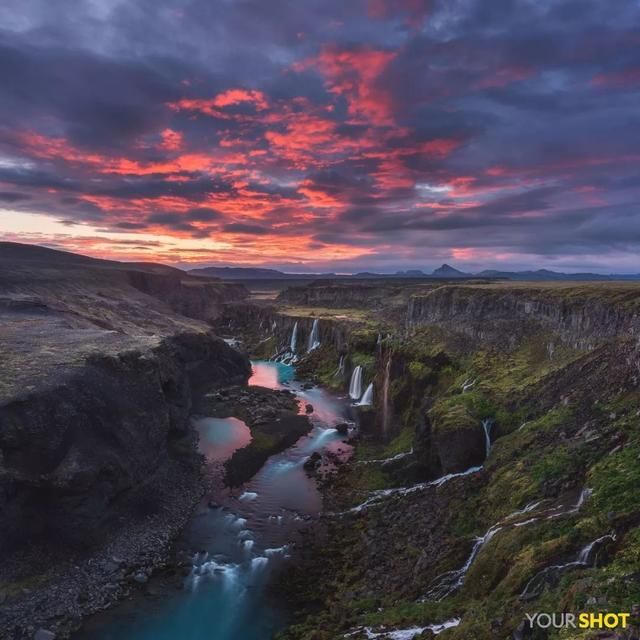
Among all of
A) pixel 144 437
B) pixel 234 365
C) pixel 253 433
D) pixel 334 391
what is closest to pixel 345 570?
pixel 144 437

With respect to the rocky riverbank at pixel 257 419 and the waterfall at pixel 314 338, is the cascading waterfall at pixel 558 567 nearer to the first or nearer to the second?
the rocky riverbank at pixel 257 419

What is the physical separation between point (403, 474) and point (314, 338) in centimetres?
8009

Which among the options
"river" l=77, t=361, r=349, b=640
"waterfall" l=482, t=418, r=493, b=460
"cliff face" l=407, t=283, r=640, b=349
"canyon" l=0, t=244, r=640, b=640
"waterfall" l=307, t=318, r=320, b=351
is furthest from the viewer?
"waterfall" l=307, t=318, r=320, b=351

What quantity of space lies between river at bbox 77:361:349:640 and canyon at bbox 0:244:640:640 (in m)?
1.42

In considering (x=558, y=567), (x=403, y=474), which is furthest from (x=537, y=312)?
(x=558, y=567)

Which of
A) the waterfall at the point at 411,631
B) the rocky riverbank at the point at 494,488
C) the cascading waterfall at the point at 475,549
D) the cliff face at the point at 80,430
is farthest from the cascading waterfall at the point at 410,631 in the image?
the cliff face at the point at 80,430

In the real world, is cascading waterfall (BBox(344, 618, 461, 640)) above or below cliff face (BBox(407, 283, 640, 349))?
below

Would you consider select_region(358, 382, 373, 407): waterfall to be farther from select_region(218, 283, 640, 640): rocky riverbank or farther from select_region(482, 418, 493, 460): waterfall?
select_region(482, 418, 493, 460): waterfall

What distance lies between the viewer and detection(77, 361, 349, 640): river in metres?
31.5

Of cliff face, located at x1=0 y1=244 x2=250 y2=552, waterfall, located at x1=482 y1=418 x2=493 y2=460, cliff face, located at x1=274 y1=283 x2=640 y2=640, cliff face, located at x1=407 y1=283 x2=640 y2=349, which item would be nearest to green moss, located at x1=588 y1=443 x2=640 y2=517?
cliff face, located at x1=274 y1=283 x2=640 y2=640

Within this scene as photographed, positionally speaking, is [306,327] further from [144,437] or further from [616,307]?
[616,307]

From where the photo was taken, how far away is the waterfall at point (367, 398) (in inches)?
3201

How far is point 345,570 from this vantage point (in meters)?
35.8

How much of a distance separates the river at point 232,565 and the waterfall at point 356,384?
81.2 feet
